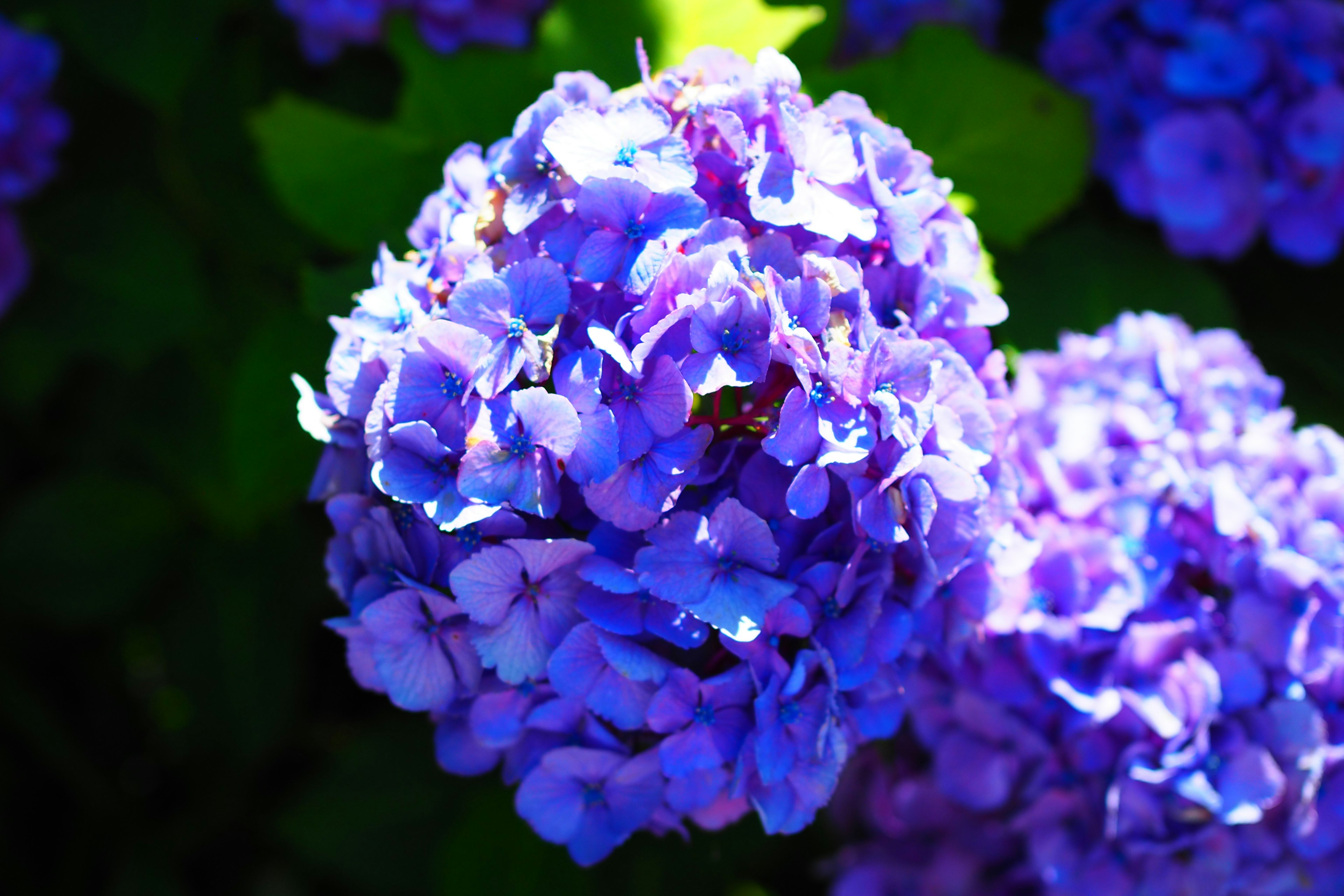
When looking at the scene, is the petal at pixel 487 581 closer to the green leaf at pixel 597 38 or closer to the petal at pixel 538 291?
the petal at pixel 538 291

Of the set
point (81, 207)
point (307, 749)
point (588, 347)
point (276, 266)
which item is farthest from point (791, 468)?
point (307, 749)

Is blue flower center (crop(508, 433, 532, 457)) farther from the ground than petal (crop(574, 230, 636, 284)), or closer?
closer

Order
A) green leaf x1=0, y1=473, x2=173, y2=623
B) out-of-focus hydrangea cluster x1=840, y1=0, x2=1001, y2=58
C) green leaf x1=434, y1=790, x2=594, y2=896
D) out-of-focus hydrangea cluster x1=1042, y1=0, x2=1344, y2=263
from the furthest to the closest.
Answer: green leaf x1=0, y1=473, x2=173, y2=623 < out-of-focus hydrangea cluster x1=840, y1=0, x2=1001, y2=58 < out-of-focus hydrangea cluster x1=1042, y1=0, x2=1344, y2=263 < green leaf x1=434, y1=790, x2=594, y2=896

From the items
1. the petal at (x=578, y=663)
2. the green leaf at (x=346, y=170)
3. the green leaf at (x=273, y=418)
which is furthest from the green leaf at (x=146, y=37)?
the petal at (x=578, y=663)

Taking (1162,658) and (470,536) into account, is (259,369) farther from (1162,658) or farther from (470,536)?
(1162,658)

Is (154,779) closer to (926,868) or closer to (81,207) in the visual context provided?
(81,207)

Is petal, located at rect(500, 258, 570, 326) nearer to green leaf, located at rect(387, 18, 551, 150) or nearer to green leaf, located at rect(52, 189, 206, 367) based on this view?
green leaf, located at rect(387, 18, 551, 150)

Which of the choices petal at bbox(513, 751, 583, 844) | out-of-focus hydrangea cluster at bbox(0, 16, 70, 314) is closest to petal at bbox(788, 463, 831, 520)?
petal at bbox(513, 751, 583, 844)

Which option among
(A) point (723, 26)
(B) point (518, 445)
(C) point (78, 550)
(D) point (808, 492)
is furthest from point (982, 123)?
(C) point (78, 550)
